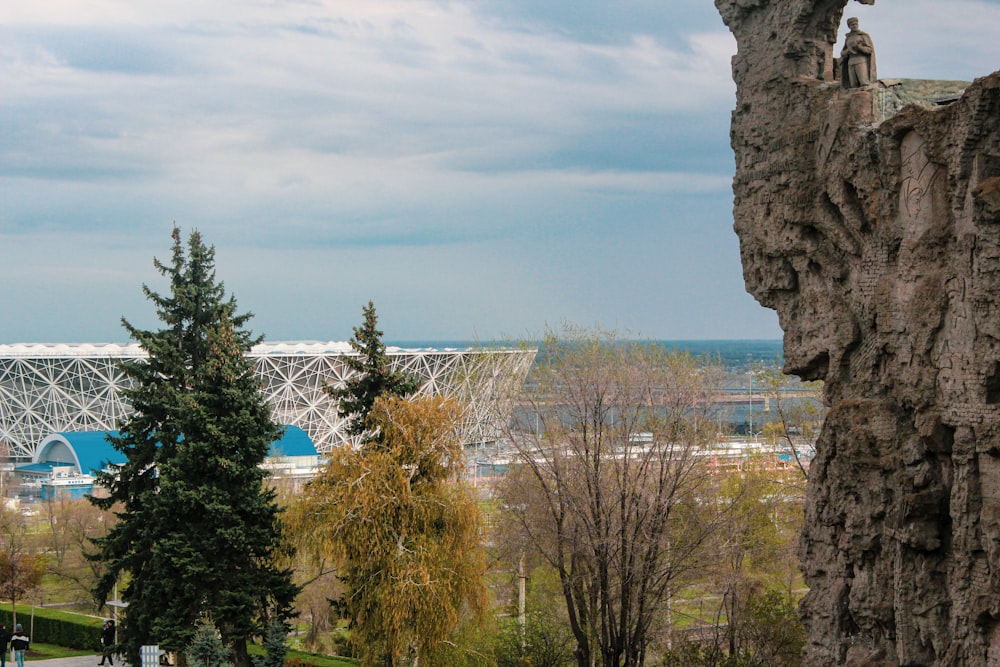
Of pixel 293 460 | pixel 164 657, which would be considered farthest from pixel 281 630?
pixel 293 460

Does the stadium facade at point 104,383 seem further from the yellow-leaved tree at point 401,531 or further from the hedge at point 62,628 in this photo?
the yellow-leaved tree at point 401,531

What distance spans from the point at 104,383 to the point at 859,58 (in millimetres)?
58248

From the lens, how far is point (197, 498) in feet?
65.0

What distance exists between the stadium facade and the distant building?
1.60 meters

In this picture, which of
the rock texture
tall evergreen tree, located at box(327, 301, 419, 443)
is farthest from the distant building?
the rock texture

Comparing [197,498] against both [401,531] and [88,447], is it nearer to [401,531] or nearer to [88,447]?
[401,531]

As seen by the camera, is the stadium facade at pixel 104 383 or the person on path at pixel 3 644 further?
the stadium facade at pixel 104 383

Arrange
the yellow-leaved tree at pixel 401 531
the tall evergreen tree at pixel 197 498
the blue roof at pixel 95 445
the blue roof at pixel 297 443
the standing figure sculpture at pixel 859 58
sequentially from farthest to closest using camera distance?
the blue roof at pixel 297 443, the blue roof at pixel 95 445, the tall evergreen tree at pixel 197 498, the yellow-leaved tree at pixel 401 531, the standing figure sculpture at pixel 859 58

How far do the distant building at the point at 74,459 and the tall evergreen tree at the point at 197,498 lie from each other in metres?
28.8

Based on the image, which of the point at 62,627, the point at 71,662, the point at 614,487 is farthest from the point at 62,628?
the point at 614,487

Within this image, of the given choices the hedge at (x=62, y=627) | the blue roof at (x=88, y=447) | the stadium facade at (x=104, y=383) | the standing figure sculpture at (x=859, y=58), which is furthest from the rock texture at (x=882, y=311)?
the blue roof at (x=88, y=447)

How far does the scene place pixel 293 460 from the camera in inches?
2111

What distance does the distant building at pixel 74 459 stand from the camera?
53.3 metres

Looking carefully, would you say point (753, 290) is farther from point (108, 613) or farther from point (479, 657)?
point (108, 613)
